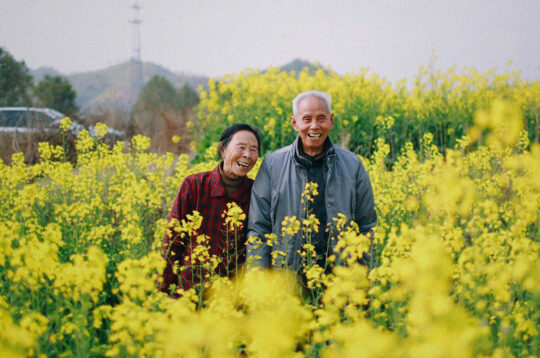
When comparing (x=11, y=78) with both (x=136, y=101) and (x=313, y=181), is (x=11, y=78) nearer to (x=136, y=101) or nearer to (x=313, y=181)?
(x=136, y=101)

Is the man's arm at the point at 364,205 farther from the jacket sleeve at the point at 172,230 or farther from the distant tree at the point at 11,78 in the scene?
the distant tree at the point at 11,78

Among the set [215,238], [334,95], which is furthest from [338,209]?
[334,95]

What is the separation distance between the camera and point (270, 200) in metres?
3.44

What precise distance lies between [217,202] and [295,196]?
28.2 inches

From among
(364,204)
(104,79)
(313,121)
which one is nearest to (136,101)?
(313,121)

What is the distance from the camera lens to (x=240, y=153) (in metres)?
3.35

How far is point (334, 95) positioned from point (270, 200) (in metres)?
5.39

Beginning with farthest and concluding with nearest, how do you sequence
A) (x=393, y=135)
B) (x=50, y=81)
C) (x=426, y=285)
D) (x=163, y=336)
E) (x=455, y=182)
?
(x=50, y=81) < (x=393, y=135) < (x=455, y=182) < (x=163, y=336) < (x=426, y=285)

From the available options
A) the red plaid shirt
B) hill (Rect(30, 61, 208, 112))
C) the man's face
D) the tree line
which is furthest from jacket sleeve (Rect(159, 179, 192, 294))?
hill (Rect(30, 61, 208, 112))

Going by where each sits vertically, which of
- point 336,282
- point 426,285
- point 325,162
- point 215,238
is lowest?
point 215,238

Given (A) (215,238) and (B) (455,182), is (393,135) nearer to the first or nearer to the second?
(A) (215,238)

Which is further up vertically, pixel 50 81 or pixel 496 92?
pixel 50 81

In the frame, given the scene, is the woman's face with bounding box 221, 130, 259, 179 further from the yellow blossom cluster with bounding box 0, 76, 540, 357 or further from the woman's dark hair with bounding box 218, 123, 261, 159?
the yellow blossom cluster with bounding box 0, 76, 540, 357

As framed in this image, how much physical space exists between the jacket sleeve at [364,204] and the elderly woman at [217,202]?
100 cm
